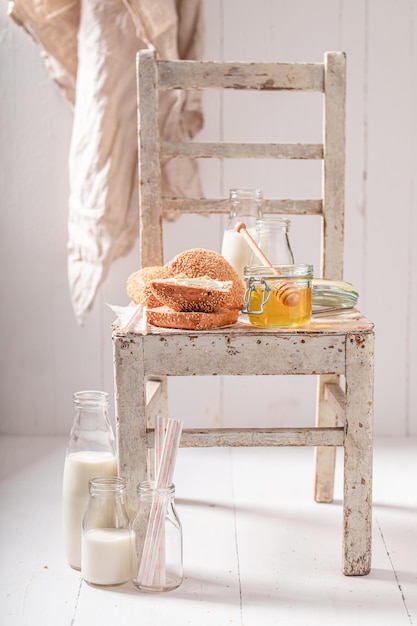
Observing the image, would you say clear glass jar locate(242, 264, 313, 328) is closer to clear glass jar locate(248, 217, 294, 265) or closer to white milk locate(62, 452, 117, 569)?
clear glass jar locate(248, 217, 294, 265)

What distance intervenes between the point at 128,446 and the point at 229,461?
28.1 inches

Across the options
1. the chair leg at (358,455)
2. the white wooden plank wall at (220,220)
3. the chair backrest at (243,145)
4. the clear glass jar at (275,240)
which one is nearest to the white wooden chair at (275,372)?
the chair leg at (358,455)

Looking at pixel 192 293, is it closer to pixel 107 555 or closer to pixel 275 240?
pixel 275 240

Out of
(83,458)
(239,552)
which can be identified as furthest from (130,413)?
(239,552)

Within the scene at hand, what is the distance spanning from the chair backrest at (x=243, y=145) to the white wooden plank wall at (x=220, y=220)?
41 centimetres

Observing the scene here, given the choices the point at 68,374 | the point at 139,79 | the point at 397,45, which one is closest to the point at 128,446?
the point at 139,79

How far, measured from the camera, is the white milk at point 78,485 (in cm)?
138

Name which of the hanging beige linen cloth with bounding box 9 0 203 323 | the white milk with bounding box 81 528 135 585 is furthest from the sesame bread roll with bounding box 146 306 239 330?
the hanging beige linen cloth with bounding box 9 0 203 323

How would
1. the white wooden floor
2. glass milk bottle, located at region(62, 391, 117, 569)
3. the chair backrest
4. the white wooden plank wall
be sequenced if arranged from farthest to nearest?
the white wooden plank wall → the chair backrest → glass milk bottle, located at region(62, 391, 117, 569) → the white wooden floor

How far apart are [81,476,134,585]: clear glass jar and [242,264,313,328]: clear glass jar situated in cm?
32

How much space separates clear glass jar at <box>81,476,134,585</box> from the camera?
1310 mm

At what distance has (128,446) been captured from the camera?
4.42 feet

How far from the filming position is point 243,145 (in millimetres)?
1688

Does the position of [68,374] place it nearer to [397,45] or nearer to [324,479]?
[324,479]
